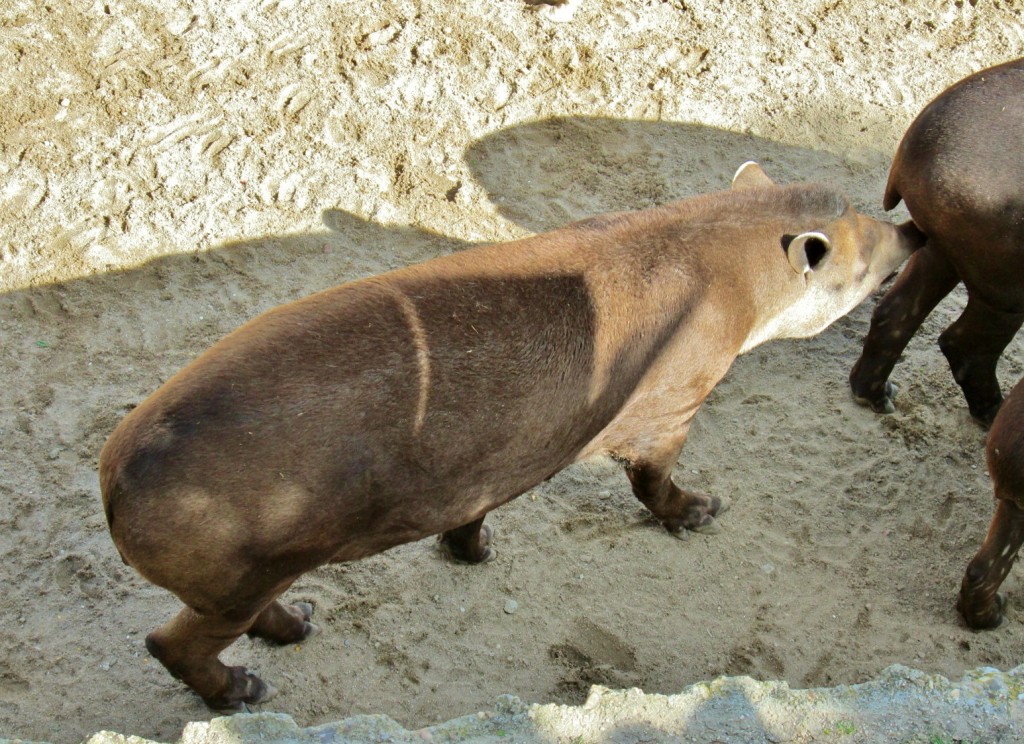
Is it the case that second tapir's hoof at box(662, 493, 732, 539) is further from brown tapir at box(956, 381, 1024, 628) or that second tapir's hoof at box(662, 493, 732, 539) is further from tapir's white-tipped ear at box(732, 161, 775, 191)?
tapir's white-tipped ear at box(732, 161, 775, 191)

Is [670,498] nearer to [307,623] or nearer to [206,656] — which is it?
[307,623]

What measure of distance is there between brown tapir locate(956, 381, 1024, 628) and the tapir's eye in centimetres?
94

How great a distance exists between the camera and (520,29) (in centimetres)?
729

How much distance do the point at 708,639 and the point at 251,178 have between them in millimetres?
3852

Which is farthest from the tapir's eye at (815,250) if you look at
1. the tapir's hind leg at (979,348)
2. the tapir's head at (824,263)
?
the tapir's hind leg at (979,348)

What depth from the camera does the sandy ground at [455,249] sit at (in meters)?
A: 4.47

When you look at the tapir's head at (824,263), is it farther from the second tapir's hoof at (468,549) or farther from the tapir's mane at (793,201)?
the second tapir's hoof at (468,549)

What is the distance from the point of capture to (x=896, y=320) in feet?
17.7

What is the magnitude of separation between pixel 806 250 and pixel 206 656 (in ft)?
9.41

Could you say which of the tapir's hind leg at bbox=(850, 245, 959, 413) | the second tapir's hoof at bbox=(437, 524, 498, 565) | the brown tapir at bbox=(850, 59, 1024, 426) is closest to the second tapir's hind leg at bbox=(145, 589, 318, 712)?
the second tapir's hoof at bbox=(437, 524, 498, 565)

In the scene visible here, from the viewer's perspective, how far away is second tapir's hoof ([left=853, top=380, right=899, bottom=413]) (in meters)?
5.64

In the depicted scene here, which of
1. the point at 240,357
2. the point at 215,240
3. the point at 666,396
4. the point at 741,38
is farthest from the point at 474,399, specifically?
the point at 741,38

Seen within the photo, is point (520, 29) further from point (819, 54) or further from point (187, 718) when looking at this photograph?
point (187, 718)

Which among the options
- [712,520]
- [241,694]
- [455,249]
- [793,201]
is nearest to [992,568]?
[712,520]
